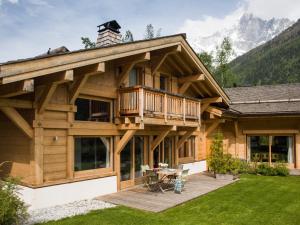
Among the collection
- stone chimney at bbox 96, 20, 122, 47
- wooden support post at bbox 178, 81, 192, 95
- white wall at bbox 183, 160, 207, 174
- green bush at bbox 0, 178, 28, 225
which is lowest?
white wall at bbox 183, 160, 207, 174

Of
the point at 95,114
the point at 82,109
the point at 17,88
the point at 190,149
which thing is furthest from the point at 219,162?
the point at 17,88

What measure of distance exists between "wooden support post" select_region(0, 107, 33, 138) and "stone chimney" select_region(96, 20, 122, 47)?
20.1 ft

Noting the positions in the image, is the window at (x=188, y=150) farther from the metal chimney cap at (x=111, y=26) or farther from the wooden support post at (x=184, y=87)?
the metal chimney cap at (x=111, y=26)

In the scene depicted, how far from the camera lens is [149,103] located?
1168 centimetres

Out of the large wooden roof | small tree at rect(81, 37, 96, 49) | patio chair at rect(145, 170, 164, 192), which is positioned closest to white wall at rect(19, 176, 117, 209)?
patio chair at rect(145, 170, 164, 192)

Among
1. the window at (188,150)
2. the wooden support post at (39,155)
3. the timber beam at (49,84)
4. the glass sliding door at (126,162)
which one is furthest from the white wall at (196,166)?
the timber beam at (49,84)

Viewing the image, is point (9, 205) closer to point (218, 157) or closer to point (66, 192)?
point (66, 192)

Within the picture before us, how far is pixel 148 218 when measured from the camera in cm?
877

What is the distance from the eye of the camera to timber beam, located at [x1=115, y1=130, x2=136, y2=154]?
38.5 ft

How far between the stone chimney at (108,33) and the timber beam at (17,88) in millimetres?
6298

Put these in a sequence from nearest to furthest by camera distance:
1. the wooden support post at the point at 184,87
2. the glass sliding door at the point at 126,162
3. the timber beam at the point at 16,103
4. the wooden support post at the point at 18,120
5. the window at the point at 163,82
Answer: the timber beam at the point at 16,103
the wooden support post at the point at 18,120
the glass sliding door at the point at 126,162
the window at the point at 163,82
the wooden support post at the point at 184,87

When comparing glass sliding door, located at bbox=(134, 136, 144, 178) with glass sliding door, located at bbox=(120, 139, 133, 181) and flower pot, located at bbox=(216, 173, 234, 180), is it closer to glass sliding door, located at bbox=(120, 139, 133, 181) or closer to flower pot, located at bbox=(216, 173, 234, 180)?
glass sliding door, located at bbox=(120, 139, 133, 181)

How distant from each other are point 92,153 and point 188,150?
734 centimetres

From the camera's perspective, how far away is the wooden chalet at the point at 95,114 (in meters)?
9.04
